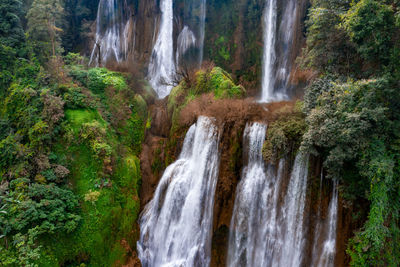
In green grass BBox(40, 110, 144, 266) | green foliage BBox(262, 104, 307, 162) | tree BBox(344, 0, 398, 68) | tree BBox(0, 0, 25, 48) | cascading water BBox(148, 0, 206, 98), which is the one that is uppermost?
cascading water BBox(148, 0, 206, 98)

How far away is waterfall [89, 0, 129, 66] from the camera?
22.0 meters

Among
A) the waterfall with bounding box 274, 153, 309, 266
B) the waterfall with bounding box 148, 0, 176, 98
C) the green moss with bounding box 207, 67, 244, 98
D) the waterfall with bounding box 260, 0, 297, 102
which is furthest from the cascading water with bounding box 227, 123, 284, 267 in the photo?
the waterfall with bounding box 148, 0, 176, 98

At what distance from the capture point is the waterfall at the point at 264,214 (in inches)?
338

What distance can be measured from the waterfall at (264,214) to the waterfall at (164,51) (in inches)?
492

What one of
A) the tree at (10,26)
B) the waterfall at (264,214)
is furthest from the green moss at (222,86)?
the tree at (10,26)

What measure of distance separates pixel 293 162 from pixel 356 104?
2.71m

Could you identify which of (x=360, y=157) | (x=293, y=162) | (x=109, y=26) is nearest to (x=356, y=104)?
(x=360, y=157)

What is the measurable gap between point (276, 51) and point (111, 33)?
48.2 feet

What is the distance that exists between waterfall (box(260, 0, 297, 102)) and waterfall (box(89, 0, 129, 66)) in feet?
40.0

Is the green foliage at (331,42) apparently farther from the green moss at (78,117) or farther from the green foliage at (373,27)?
the green moss at (78,117)

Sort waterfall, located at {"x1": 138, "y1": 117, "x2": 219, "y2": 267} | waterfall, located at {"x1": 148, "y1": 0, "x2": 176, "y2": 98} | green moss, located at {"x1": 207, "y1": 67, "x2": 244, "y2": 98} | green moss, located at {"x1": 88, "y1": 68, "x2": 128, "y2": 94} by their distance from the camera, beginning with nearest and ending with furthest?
waterfall, located at {"x1": 138, "y1": 117, "x2": 219, "y2": 267}
green moss, located at {"x1": 207, "y1": 67, "x2": 244, "y2": 98}
green moss, located at {"x1": 88, "y1": 68, "x2": 128, "y2": 94}
waterfall, located at {"x1": 148, "y1": 0, "x2": 176, "y2": 98}

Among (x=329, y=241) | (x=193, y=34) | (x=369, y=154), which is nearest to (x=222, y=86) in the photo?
(x=369, y=154)

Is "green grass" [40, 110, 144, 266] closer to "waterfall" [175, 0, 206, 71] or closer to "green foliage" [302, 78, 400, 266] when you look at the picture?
"green foliage" [302, 78, 400, 266]

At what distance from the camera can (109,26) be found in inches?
886
